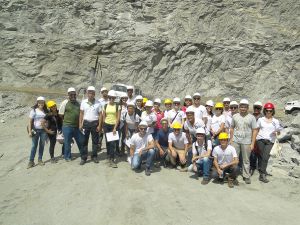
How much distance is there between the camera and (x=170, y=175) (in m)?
8.40

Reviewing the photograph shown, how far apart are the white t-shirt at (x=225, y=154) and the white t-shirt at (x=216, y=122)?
41.1 inches

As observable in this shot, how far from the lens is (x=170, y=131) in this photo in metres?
9.11

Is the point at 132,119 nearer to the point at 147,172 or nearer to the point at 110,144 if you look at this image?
the point at 110,144

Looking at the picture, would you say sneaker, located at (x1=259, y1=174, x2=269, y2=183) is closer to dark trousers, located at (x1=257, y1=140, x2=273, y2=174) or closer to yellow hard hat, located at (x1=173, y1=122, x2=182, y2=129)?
dark trousers, located at (x1=257, y1=140, x2=273, y2=174)

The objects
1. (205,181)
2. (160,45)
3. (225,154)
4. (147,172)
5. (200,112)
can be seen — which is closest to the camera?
(225,154)

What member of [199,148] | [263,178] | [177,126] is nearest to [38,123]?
[177,126]

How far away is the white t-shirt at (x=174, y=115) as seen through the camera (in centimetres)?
917

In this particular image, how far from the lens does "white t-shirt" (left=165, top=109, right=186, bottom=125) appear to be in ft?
30.1

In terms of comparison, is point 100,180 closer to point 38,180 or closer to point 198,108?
point 38,180

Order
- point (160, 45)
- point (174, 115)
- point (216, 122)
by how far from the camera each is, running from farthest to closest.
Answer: point (160, 45), point (174, 115), point (216, 122)

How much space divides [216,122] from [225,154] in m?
1.22

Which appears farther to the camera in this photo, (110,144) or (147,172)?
(110,144)

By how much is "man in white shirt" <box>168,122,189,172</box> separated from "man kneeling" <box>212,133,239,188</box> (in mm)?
1011

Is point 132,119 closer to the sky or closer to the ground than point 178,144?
Result: closer to the sky
